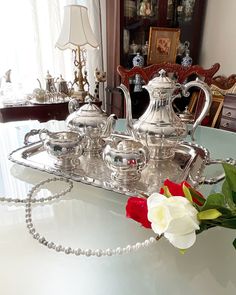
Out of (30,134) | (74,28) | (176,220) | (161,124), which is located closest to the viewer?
(176,220)

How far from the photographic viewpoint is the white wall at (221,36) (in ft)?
6.22

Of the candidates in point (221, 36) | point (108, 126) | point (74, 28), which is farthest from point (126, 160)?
point (221, 36)

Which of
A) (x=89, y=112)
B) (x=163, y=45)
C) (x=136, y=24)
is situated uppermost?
(x=136, y=24)

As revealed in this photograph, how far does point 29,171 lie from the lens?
0.65 meters

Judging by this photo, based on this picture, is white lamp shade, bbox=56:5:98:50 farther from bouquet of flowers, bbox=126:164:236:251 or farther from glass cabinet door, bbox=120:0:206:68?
bouquet of flowers, bbox=126:164:236:251

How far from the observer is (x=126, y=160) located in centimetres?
54

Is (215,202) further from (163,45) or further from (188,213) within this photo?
(163,45)

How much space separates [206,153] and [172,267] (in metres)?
0.43

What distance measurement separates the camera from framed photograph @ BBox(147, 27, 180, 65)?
193 cm

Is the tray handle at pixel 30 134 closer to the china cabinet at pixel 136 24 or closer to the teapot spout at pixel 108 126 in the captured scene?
the teapot spout at pixel 108 126

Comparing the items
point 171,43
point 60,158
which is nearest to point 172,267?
point 60,158

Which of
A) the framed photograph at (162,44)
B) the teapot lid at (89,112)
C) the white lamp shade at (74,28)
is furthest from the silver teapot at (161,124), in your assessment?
the framed photograph at (162,44)

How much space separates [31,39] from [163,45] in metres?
0.95

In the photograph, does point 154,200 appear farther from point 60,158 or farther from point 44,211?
point 60,158
